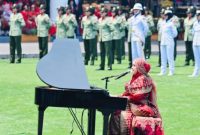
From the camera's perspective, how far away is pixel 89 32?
2623 centimetres

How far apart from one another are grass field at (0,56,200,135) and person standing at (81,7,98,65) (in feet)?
8.08

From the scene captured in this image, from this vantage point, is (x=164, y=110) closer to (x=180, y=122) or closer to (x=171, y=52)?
(x=180, y=122)

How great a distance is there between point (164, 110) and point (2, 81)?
600 centimetres

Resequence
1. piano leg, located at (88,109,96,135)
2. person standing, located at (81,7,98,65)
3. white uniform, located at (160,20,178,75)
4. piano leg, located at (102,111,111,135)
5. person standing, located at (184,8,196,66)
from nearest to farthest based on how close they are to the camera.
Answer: piano leg, located at (102,111,111,135)
piano leg, located at (88,109,96,135)
white uniform, located at (160,20,178,75)
person standing, located at (81,7,98,65)
person standing, located at (184,8,196,66)

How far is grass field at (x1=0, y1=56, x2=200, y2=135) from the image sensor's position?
1357 cm

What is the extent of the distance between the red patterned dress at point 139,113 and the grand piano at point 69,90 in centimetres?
41

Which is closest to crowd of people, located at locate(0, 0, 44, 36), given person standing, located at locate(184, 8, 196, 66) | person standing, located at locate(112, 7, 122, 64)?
person standing, located at locate(112, 7, 122, 64)

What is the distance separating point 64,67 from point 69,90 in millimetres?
613

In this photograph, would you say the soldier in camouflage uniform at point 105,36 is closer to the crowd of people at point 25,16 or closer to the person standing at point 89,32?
the person standing at point 89,32

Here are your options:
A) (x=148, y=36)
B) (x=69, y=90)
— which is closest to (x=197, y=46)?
(x=148, y=36)

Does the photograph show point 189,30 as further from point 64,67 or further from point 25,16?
point 64,67

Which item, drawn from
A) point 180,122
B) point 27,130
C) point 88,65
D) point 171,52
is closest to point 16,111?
point 27,130

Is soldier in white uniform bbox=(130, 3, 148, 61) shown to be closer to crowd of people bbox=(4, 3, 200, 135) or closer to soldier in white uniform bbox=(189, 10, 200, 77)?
crowd of people bbox=(4, 3, 200, 135)

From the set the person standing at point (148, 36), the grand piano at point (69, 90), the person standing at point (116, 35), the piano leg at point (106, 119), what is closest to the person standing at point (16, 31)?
the person standing at point (116, 35)
